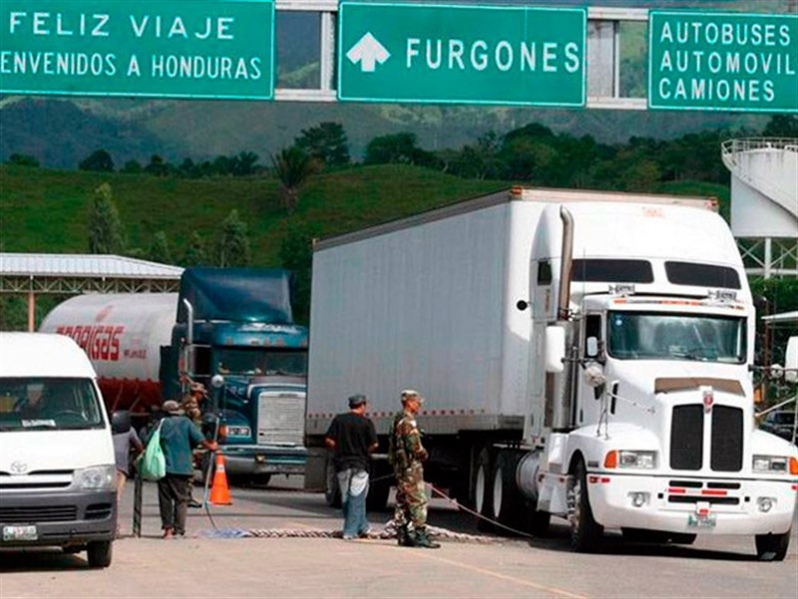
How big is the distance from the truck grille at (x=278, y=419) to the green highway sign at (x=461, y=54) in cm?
921

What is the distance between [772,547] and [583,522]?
2.20 metres

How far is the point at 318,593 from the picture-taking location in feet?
57.4

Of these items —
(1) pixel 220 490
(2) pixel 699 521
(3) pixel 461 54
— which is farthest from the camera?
(1) pixel 220 490

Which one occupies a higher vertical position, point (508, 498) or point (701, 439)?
point (701, 439)

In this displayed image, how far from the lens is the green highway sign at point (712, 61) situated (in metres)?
32.8

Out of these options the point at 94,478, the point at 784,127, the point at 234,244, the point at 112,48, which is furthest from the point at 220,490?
the point at 784,127

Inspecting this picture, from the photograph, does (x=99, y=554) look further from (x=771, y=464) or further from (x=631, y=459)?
(x=771, y=464)

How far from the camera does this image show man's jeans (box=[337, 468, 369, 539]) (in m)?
23.7

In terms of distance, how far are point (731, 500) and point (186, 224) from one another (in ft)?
519

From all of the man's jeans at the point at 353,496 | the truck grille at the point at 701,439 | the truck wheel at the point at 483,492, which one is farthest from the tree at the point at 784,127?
the truck grille at the point at 701,439

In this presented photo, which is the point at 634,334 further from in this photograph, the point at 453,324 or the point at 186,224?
the point at 186,224

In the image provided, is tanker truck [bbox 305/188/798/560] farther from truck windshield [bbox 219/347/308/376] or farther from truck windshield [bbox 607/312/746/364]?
truck windshield [bbox 219/347/308/376]

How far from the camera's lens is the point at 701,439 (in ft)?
74.8

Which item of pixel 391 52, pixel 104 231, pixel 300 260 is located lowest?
pixel 391 52
